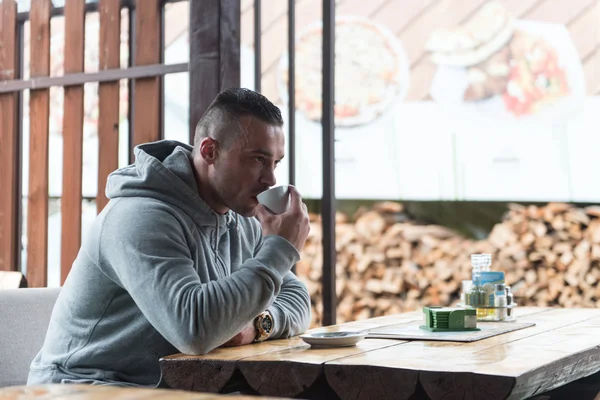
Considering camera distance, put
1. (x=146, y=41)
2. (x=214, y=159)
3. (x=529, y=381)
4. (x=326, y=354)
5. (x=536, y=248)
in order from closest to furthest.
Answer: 1. (x=529, y=381)
2. (x=326, y=354)
3. (x=214, y=159)
4. (x=146, y=41)
5. (x=536, y=248)

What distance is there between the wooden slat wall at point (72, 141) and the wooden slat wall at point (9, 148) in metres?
0.30

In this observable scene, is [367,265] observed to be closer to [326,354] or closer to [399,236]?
[399,236]

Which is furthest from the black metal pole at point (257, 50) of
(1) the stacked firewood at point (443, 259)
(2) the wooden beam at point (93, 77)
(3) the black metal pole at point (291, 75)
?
(1) the stacked firewood at point (443, 259)

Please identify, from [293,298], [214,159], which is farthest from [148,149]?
[293,298]

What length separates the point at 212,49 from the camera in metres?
3.15

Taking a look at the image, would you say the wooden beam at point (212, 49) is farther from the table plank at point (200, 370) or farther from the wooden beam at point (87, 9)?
the table plank at point (200, 370)

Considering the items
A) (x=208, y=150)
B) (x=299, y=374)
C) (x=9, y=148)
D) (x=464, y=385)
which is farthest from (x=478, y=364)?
(x=9, y=148)

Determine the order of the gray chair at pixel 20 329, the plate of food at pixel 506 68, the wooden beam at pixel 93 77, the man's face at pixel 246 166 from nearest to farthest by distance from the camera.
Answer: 1. the man's face at pixel 246 166
2. the gray chair at pixel 20 329
3. the wooden beam at pixel 93 77
4. the plate of food at pixel 506 68

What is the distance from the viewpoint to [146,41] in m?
3.34

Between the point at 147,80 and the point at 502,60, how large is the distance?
92.1 inches

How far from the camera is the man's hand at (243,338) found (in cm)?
193

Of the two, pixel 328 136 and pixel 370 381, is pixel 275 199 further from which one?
pixel 328 136

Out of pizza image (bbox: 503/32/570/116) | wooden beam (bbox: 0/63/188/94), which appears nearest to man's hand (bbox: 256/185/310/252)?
wooden beam (bbox: 0/63/188/94)

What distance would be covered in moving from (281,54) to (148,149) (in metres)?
2.90
